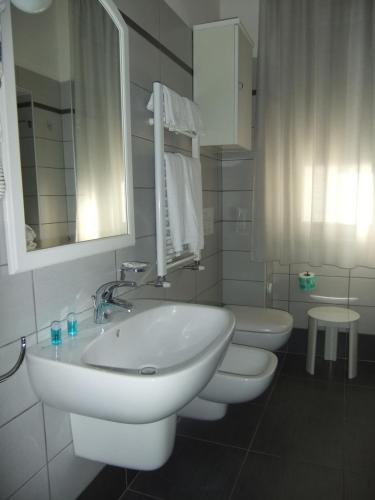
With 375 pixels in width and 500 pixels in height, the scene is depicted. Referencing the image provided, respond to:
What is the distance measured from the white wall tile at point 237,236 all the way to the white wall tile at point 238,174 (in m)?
0.26

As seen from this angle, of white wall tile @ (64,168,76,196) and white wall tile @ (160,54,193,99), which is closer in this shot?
white wall tile @ (64,168,76,196)

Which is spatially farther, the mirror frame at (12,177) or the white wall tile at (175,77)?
the white wall tile at (175,77)

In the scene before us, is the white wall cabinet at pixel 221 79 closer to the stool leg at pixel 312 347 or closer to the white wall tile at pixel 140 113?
the white wall tile at pixel 140 113

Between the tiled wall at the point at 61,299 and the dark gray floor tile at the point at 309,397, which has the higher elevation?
the tiled wall at the point at 61,299

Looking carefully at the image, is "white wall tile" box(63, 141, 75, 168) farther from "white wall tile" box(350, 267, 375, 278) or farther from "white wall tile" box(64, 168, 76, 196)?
"white wall tile" box(350, 267, 375, 278)

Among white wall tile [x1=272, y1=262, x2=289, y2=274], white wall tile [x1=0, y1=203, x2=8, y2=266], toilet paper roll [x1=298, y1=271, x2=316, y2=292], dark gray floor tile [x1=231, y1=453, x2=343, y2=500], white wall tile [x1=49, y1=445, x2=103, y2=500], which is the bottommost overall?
dark gray floor tile [x1=231, y1=453, x2=343, y2=500]

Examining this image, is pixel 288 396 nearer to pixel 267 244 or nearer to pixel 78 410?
pixel 267 244

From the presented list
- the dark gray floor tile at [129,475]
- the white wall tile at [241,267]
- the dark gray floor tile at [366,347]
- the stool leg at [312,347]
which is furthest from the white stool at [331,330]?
the dark gray floor tile at [129,475]

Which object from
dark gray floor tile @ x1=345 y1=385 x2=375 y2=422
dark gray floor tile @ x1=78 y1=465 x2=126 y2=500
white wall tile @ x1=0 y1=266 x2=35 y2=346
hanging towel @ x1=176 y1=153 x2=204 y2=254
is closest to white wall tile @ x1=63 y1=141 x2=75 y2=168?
white wall tile @ x1=0 y1=266 x2=35 y2=346

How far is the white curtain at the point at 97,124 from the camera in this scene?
4.27 ft

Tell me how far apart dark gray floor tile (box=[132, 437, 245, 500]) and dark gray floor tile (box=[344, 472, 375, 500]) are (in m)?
0.45

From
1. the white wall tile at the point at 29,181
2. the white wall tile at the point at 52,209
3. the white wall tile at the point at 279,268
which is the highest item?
the white wall tile at the point at 29,181

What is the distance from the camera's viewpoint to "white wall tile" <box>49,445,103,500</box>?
1255 millimetres

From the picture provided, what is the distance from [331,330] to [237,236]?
92 centimetres
